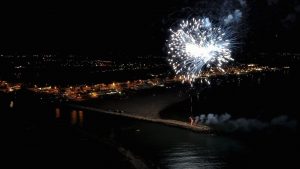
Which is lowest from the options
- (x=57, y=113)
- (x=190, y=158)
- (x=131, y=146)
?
(x=190, y=158)

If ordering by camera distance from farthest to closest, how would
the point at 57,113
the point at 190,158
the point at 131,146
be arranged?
the point at 57,113
the point at 131,146
the point at 190,158

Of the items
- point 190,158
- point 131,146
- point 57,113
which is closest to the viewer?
point 190,158

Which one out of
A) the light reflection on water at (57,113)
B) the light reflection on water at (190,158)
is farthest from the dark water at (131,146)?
the light reflection on water at (57,113)

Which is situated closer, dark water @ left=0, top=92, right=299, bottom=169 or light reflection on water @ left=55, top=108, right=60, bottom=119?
dark water @ left=0, top=92, right=299, bottom=169

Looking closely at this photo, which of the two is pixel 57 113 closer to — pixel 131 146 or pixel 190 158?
pixel 131 146

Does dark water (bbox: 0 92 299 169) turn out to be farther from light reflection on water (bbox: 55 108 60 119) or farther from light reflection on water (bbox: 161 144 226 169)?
light reflection on water (bbox: 55 108 60 119)

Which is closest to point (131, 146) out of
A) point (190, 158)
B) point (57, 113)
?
point (190, 158)

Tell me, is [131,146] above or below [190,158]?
above

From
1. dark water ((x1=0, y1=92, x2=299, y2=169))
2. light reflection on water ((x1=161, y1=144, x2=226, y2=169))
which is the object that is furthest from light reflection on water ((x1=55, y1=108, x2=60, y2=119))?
light reflection on water ((x1=161, y1=144, x2=226, y2=169))
